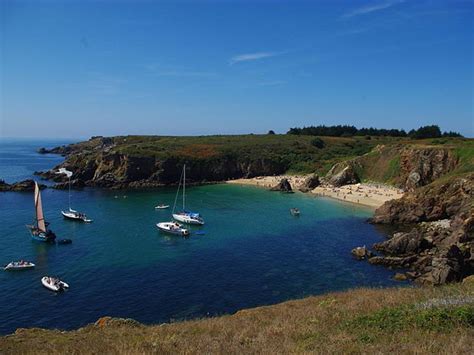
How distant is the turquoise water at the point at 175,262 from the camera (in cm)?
3409

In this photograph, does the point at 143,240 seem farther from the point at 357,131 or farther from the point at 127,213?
the point at 357,131

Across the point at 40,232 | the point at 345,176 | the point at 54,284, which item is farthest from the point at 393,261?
the point at 345,176

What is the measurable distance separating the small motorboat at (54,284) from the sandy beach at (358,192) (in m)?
57.0

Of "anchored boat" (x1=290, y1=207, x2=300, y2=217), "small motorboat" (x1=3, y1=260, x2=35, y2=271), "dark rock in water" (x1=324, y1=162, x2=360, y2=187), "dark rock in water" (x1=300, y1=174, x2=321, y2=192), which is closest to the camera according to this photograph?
"small motorboat" (x1=3, y1=260, x2=35, y2=271)

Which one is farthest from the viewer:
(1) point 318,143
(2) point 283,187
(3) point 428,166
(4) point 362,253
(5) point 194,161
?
(1) point 318,143

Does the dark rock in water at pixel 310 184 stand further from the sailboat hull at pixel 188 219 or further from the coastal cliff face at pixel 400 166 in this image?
the sailboat hull at pixel 188 219

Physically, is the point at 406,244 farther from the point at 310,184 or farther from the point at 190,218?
the point at 310,184

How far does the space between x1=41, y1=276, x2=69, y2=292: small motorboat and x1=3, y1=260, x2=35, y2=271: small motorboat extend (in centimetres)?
561

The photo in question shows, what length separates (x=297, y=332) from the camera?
14.2 metres

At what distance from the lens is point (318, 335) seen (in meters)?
13.3

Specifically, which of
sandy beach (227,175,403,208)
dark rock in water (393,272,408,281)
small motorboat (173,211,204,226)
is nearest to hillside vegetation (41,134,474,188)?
sandy beach (227,175,403,208)

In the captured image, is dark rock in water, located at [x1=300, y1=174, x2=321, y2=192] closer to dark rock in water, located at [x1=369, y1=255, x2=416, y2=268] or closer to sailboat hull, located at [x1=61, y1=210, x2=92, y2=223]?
sailboat hull, located at [x1=61, y1=210, x2=92, y2=223]

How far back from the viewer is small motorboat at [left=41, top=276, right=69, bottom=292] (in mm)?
36772

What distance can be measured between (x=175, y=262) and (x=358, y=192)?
53916 millimetres
